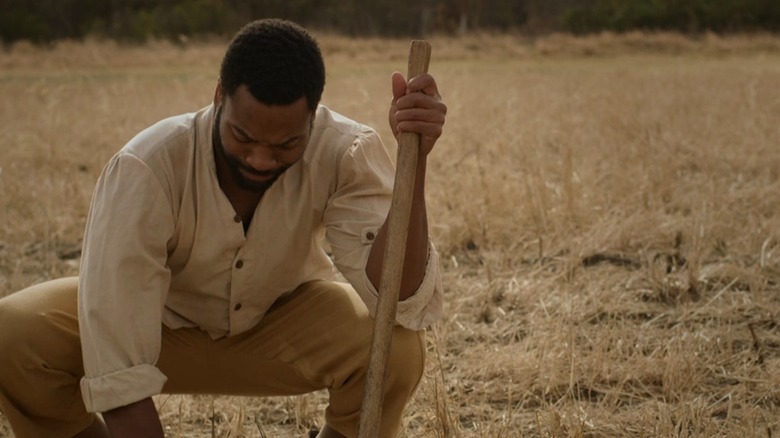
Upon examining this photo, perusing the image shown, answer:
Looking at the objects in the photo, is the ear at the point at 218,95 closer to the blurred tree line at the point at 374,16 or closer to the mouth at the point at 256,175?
the mouth at the point at 256,175

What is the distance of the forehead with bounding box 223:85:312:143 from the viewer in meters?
2.47

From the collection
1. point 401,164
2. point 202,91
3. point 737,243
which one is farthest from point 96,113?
point 401,164

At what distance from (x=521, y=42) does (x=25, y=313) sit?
1060 inches

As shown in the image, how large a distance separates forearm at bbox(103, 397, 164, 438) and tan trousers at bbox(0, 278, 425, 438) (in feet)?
1.07

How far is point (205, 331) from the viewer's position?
2.93 metres

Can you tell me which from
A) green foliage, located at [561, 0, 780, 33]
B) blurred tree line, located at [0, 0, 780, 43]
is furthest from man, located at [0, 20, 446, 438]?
green foliage, located at [561, 0, 780, 33]

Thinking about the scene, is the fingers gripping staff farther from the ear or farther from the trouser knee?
the ear

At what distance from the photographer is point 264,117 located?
97.2 inches

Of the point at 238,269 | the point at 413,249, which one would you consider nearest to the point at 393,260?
the point at 413,249

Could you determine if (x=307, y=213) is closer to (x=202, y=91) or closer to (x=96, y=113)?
(x=96, y=113)

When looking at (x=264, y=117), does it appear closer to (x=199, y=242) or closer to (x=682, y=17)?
(x=199, y=242)

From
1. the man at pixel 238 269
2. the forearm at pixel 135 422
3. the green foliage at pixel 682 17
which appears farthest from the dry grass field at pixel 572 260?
the green foliage at pixel 682 17

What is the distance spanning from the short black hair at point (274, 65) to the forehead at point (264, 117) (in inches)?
0.5

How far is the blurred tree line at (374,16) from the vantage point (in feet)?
104
